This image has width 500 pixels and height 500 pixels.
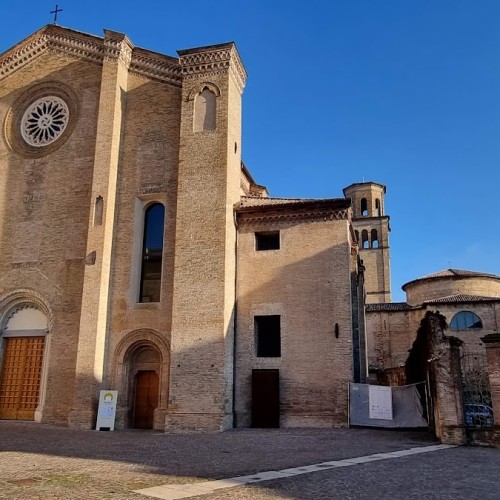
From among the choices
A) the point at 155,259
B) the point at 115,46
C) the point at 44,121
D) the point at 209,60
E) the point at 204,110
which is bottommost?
the point at 155,259

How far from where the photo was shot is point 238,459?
9688mm

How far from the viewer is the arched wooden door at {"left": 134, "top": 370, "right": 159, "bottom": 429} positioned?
1692 cm

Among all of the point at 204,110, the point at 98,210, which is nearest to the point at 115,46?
the point at 204,110

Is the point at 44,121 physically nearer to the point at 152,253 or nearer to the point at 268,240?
the point at 152,253

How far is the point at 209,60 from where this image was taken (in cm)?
1855

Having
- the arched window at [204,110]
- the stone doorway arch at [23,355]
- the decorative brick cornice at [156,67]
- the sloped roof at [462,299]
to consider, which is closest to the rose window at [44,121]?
the decorative brick cornice at [156,67]

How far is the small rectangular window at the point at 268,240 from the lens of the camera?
18406 millimetres

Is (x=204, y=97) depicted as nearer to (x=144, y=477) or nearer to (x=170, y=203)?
(x=170, y=203)

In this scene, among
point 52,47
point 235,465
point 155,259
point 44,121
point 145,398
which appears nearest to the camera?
point 235,465

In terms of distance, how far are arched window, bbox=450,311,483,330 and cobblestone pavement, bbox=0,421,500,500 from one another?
812 inches

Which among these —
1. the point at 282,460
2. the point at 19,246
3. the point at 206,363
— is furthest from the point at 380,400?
the point at 19,246

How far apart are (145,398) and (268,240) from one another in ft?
22.2

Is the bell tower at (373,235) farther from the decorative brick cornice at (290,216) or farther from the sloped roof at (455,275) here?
the decorative brick cornice at (290,216)

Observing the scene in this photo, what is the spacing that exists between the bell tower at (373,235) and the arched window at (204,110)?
29143 millimetres
